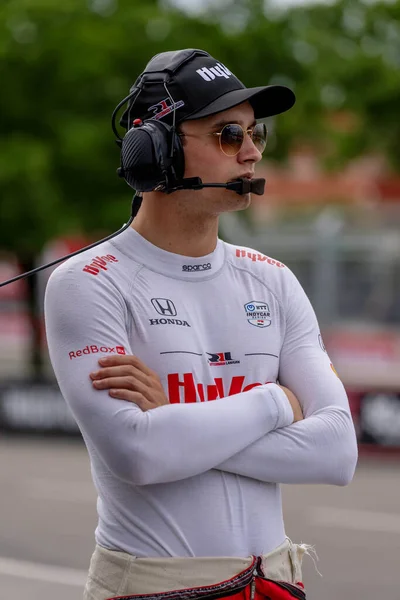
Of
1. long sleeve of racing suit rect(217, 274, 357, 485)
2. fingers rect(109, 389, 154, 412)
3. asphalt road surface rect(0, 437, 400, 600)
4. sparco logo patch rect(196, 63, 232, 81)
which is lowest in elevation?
asphalt road surface rect(0, 437, 400, 600)

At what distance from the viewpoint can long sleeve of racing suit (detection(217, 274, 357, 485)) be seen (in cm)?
247

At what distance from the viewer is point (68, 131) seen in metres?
20.1

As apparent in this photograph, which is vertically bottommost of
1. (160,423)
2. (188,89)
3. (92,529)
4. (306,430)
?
(92,529)

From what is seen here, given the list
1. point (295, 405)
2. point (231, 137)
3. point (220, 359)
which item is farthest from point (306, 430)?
point (231, 137)

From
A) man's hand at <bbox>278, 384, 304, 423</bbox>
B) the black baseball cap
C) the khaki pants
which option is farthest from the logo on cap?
the khaki pants

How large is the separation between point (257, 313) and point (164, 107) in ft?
1.80

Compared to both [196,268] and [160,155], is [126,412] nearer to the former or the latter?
[196,268]

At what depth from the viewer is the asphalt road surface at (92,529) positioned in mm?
7707

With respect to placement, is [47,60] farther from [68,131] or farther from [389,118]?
[389,118]

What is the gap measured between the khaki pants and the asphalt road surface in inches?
200

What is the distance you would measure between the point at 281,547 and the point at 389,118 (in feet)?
74.0

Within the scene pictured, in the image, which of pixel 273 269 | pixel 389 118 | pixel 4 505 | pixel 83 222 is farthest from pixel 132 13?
pixel 273 269

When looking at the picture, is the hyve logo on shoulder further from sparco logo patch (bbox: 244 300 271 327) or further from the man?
sparco logo patch (bbox: 244 300 271 327)

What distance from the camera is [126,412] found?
238 cm
